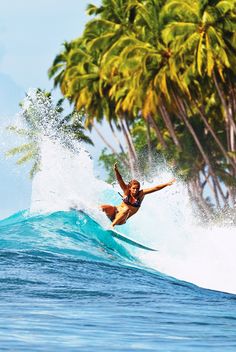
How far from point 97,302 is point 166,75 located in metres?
31.5

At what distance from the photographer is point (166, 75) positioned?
41.9 meters

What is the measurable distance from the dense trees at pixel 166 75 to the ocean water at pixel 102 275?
17102 millimetres

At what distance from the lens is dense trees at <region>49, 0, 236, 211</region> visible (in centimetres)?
4072

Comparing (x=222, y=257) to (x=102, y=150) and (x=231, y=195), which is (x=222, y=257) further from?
(x=102, y=150)

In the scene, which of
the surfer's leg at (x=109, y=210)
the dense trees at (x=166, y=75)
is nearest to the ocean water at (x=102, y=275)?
the surfer's leg at (x=109, y=210)

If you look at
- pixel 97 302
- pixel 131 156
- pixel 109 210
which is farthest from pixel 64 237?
pixel 131 156

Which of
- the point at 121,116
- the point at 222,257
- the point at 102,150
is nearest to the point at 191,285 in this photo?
the point at 222,257

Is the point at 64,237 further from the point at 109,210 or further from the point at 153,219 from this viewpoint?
the point at 153,219

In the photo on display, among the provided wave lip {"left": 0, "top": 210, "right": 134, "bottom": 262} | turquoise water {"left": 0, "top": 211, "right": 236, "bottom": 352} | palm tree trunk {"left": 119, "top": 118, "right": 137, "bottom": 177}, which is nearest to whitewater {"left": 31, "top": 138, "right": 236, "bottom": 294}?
wave lip {"left": 0, "top": 210, "right": 134, "bottom": 262}

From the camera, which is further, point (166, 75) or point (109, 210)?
point (166, 75)

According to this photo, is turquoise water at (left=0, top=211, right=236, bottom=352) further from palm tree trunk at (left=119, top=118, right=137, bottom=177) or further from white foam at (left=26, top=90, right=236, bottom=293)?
palm tree trunk at (left=119, top=118, right=137, bottom=177)

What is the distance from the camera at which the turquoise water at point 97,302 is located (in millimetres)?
8672

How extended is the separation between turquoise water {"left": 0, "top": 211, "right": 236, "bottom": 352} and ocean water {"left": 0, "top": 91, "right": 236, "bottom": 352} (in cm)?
1

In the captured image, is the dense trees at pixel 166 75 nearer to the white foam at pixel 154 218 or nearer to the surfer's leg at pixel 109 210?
the white foam at pixel 154 218
